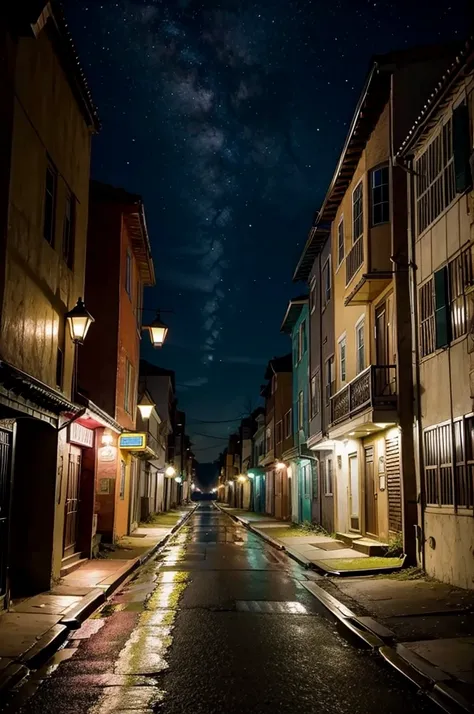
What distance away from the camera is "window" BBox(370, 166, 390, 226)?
19.3 m

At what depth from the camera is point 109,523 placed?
76.1 feet

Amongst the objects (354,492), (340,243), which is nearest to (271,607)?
(354,492)

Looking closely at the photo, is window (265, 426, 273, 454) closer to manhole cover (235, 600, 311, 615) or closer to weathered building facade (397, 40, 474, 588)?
weathered building facade (397, 40, 474, 588)

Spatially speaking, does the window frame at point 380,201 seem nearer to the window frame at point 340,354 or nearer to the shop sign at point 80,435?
the window frame at point 340,354

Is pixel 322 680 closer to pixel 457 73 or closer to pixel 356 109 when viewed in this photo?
pixel 457 73

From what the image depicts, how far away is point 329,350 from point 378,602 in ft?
53.0

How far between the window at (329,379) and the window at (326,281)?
231cm

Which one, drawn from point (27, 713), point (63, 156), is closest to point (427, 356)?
point (63, 156)

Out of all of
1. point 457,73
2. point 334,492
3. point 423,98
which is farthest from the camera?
point 334,492

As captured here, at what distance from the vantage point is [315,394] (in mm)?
31719

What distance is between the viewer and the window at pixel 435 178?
14531 mm

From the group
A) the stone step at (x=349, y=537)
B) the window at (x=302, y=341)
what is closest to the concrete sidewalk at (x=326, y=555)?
the stone step at (x=349, y=537)

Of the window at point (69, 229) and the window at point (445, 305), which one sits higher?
the window at point (69, 229)

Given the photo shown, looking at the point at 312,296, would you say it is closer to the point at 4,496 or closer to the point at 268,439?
the point at 4,496
